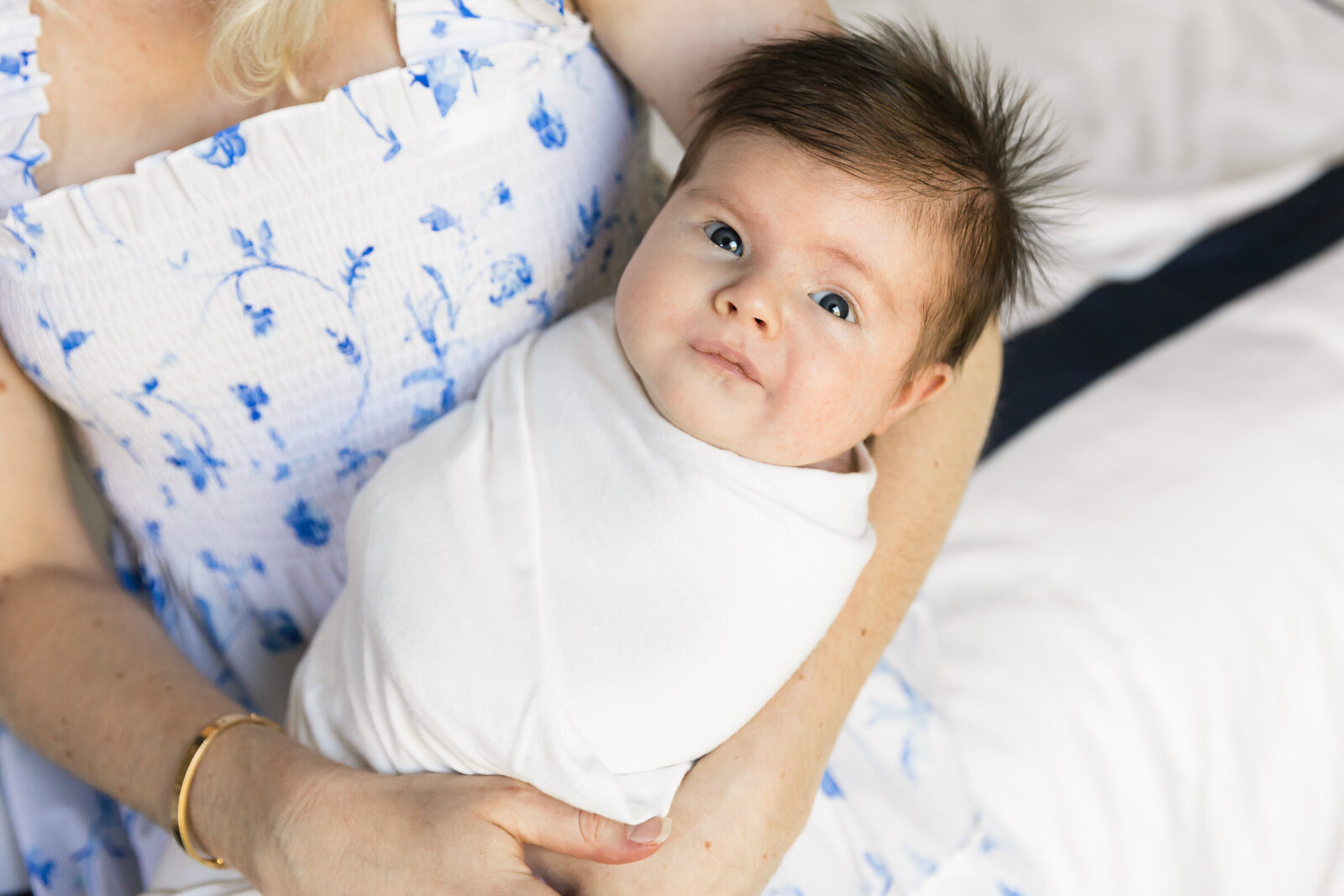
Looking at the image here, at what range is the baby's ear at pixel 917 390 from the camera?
73 centimetres

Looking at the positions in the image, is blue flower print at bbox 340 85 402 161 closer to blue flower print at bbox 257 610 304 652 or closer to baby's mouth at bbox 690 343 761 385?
baby's mouth at bbox 690 343 761 385

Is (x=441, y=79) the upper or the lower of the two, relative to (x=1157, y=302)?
upper

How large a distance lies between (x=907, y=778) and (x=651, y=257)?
1.53ft

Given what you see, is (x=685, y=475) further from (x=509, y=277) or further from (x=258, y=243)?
(x=258, y=243)

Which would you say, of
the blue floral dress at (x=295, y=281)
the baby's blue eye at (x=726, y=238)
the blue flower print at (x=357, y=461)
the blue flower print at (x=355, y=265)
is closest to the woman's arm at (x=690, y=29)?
the blue floral dress at (x=295, y=281)

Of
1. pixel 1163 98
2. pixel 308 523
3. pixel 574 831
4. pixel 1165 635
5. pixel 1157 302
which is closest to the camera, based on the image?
pixel 574 831

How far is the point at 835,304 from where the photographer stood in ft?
2.15

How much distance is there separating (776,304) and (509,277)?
22cm

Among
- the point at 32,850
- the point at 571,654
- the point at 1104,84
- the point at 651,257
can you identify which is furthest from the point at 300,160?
the point at 1104,84

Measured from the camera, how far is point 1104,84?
5.00 feet

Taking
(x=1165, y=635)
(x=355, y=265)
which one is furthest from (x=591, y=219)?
(x=1165, y=635)

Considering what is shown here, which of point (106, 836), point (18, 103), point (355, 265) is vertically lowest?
point (106, 836)

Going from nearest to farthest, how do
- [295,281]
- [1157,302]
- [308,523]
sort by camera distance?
[295,281] → [308,523] → [1157,302]

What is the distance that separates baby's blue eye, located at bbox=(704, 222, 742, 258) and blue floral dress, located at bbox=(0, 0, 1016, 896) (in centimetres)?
A: 14
